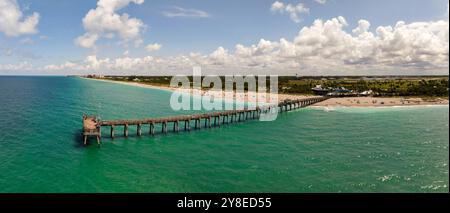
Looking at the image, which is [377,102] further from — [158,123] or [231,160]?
[231,160]

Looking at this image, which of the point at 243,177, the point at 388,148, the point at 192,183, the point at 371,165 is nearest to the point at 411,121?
the point at 388,148

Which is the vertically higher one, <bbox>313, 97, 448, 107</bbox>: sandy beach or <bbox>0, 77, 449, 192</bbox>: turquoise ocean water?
<bbox>313, 97, 448, 107</bbox>: sandy beach

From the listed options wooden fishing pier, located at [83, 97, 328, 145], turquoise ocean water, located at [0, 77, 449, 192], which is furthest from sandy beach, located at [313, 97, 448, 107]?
turquoise ocean water, located at [0, 77, 449, 192]

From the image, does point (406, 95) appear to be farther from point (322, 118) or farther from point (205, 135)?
point (205, 135)

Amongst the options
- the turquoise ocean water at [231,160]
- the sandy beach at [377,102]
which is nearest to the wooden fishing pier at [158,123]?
the turquoise ocean water at [231,160]

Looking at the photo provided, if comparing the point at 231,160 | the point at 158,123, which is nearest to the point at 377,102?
the point at 158,123

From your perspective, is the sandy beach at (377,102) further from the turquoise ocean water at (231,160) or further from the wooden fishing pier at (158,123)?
the turquoise ocean water at (231,160)

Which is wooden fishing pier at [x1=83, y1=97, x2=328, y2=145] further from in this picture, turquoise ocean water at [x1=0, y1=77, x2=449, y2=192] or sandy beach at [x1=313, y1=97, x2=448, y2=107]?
sandy beach at [x1=313, y1=97, x2=448, y2=107]
